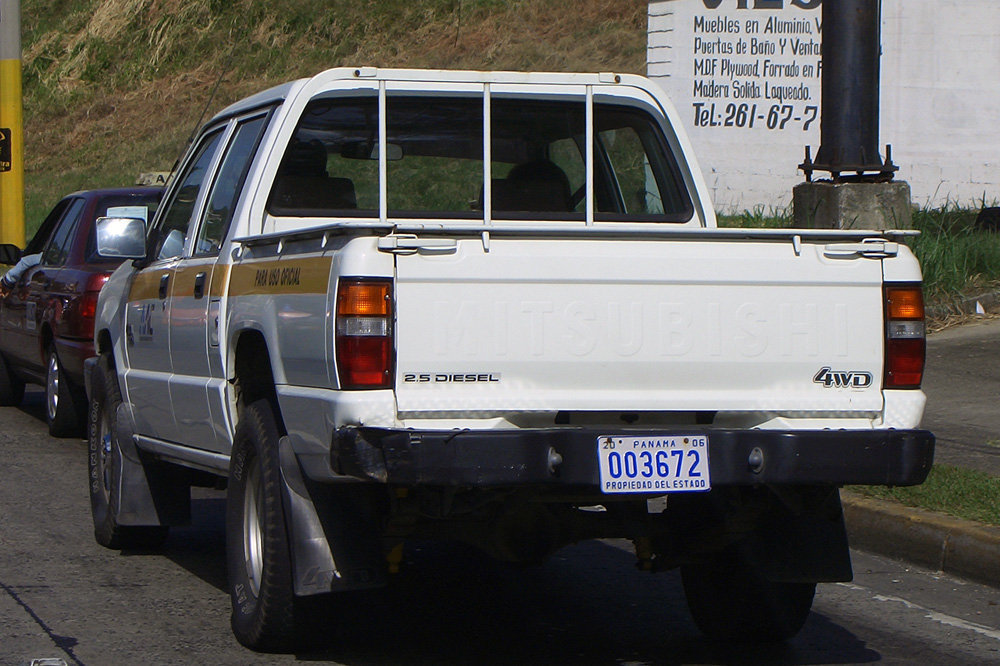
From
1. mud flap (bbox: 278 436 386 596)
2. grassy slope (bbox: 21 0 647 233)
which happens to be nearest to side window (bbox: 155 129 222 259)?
mud flap (bbox: 278 436 386 596)

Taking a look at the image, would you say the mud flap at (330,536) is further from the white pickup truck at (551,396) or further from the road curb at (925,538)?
the road curb at (925,538)

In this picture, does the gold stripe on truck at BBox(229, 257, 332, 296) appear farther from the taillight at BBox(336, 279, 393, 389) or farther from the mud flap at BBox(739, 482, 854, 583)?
the mud flap at BBox(739, 482, 854, 583)

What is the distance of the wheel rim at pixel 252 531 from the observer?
206 inches

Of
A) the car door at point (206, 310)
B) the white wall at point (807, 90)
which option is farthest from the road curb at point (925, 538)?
the white wall at point (807, 90)

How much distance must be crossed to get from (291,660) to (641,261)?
6.03 feet

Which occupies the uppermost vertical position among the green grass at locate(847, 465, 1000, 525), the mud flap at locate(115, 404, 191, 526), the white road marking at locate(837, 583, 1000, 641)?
the mud flap at locate(115, 404, 191, 526)

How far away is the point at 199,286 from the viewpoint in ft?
19.4

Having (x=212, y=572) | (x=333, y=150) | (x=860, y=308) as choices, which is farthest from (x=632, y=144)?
(x=212, y=572)

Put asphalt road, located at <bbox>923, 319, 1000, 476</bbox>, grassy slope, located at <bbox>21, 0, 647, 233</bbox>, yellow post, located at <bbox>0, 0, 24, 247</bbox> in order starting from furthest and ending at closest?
grassy slope, located at <bbox>21, 0, 647, 233</bbox>, yellow post, located at <bbox>0, 0, 24, 247</bbox>, asphalt road, located at <bbox>923, 319, 1000, 476</bbox>

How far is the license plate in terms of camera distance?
4496 millimetres

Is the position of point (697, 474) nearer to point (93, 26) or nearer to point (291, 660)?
point (291, 660)

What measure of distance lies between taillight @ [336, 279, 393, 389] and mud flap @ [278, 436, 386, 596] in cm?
51

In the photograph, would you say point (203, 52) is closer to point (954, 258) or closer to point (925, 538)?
point (954, 258)

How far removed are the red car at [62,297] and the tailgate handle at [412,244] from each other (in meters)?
5.46
